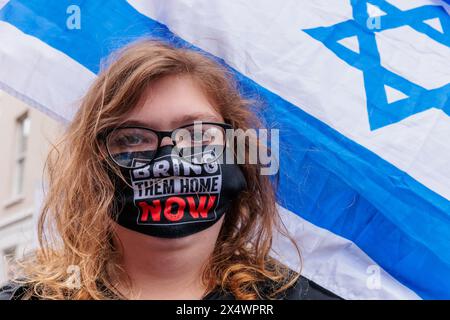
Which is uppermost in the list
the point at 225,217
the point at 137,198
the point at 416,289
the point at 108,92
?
the point at 108,92

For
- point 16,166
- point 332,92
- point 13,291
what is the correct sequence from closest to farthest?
point 13,291 < point 332,92 < point 16,166

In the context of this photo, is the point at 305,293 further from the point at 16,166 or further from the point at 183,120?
the point at 16,166

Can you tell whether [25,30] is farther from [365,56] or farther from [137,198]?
[365,56]

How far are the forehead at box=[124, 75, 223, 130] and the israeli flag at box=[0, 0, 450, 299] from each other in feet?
0.95

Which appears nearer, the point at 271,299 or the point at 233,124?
the point at 271,299

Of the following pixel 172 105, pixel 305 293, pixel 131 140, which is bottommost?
pixel 305 293

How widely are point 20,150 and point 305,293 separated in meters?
9.64

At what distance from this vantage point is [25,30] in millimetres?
2121

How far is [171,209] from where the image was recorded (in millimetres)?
1746

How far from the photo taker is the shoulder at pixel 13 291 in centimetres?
168

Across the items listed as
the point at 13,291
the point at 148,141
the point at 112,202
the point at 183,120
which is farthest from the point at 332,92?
the point at 13,291

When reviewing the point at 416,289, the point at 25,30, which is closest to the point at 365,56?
the point at 416,289

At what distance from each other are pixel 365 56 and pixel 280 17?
336 mm

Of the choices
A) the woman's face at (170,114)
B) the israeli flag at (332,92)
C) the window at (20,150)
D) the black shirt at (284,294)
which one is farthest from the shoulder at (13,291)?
the window at (20,150)
